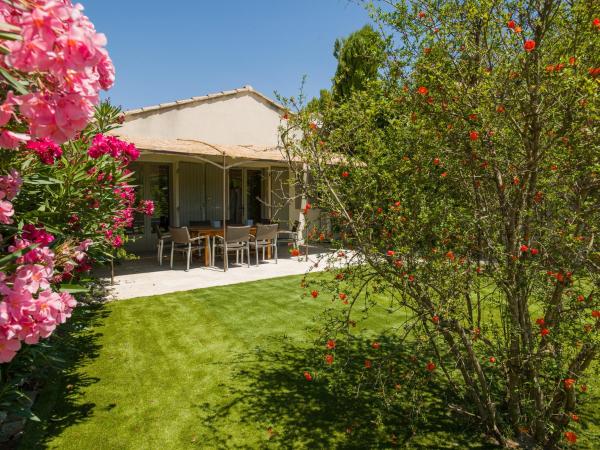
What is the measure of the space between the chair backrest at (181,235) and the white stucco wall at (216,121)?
13.8ft

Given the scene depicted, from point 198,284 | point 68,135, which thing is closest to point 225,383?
point 68,135

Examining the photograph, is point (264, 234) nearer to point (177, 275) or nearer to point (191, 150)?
point (177, 275)

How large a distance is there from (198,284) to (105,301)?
2114 mm

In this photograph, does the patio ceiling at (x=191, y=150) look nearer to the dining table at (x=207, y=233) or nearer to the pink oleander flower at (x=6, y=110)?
the dining table at (x=207, y=233)

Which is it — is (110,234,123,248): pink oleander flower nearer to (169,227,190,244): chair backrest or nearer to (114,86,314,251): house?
(169,227,190,244): chair backrest

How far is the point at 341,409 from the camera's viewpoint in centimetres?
429

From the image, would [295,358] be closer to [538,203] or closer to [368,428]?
[368,428]

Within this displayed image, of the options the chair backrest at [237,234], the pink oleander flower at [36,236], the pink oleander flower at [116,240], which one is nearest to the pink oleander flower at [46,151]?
the pink oleander flower at [36,236]

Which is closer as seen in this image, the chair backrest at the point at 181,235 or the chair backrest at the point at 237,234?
the chair backrest at the point at 181,235

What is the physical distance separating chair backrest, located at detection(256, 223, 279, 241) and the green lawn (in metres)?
5.00

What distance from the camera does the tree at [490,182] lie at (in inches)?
113

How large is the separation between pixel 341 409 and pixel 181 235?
298 inches

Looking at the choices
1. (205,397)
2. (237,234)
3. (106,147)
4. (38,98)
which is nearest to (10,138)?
(38,98)

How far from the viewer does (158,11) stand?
474 inches
